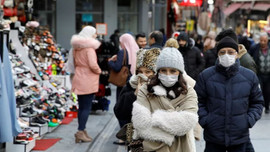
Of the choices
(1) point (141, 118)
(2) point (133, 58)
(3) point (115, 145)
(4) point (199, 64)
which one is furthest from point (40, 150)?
(1) point (141, 118)

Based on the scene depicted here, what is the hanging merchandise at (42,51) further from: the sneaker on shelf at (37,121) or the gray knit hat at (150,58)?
the gray knit hat at (150,58)

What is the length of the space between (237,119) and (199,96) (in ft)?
1.55

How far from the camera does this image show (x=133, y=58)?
9.39 meters

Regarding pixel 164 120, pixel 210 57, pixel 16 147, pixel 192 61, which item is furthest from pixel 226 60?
pixel 210 57

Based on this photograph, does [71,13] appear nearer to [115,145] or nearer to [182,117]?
[115,145]

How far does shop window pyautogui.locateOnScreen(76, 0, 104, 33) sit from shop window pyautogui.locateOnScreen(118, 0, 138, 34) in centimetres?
106

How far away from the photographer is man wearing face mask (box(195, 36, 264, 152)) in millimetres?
5582

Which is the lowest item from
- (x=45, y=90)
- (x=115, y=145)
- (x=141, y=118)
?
(x=115, y=145)

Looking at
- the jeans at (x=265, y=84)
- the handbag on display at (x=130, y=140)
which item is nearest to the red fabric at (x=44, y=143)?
the handbag on display at (x=130, y=140)

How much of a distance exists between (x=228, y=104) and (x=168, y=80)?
1105 mm

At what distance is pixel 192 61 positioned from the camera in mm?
10266

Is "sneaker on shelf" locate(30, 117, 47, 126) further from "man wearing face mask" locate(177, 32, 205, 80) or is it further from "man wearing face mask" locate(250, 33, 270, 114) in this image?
"man wearing face mask" locate(250, 33, 270, 114)

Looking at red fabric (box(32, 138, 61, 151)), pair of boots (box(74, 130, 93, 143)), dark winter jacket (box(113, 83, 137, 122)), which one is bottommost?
red fabric (box(32, 138, 61, 151))

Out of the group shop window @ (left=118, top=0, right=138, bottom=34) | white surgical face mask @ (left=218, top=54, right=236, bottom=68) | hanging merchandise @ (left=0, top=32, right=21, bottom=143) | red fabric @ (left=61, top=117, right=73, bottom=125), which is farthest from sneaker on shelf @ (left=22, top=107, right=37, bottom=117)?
shop window @ (left=118, top=0, right=138, bottom=34)
